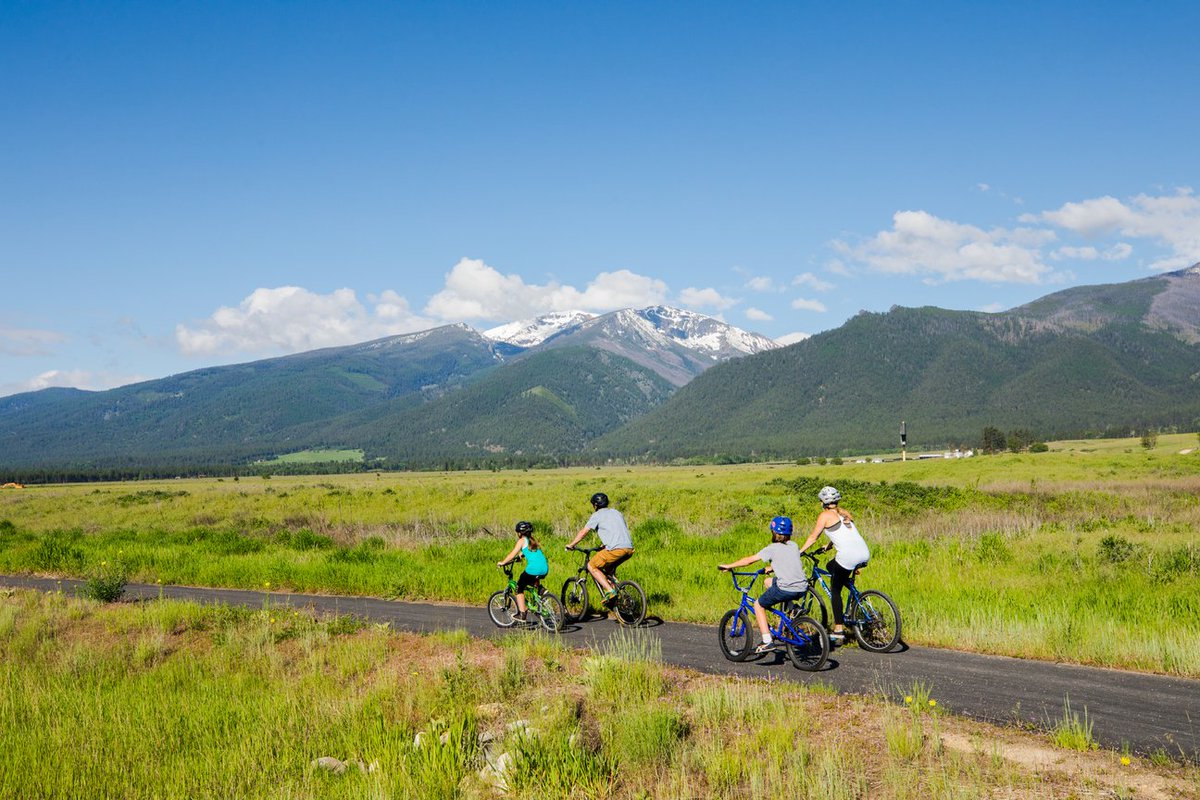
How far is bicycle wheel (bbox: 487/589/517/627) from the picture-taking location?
13849 mm

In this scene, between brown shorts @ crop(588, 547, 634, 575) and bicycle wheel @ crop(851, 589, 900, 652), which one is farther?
brown shorts @ crop(588, 547, 634, 575)

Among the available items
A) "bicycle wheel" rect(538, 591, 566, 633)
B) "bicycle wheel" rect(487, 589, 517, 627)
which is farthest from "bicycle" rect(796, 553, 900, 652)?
"bicycle wheel" rect(487, 589, 517, 627)

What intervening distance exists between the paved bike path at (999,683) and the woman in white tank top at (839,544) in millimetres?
970

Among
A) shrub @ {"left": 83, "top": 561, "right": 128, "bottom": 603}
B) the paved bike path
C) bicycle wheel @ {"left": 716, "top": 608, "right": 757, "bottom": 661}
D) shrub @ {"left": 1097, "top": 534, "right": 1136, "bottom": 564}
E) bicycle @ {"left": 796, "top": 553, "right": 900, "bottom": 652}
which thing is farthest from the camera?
shrub @ {"left": 83, "top": 561, "right": 128, "bottom": 603}


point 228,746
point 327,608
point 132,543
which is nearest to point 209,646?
point 327,608

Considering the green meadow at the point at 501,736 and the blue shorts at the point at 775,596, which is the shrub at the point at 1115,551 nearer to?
the blue shorts at the point at 775,596

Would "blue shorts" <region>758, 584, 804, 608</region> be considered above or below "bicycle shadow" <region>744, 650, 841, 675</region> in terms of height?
above

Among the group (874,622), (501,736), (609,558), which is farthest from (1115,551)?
(501,736)

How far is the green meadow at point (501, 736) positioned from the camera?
6.70 metres

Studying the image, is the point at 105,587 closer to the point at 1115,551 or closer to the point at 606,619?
the point at 606,619

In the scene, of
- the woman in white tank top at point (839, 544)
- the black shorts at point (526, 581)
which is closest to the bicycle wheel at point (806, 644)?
the woman in white tank top at point (839, 544)

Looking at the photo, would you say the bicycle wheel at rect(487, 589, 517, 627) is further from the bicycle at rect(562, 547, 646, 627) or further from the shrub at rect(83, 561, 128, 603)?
the shrub at rect(83, 561, 128, 603)

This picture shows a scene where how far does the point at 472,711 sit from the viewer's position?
28.3 ft

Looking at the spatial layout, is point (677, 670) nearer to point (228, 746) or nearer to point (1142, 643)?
point (228, 746)
